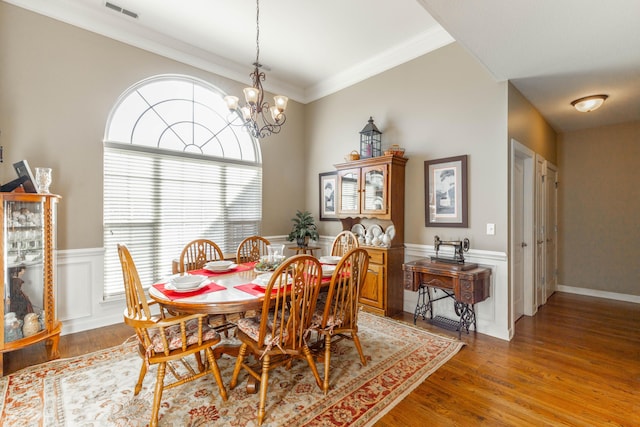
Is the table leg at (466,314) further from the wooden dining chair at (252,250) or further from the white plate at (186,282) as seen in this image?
the white plate at (186,282)

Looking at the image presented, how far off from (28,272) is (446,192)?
4.24 meters

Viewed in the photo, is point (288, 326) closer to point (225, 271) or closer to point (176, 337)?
point (176, 337)

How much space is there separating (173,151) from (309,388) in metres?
3.30

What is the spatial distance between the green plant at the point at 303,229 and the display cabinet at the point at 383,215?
916 millimetres

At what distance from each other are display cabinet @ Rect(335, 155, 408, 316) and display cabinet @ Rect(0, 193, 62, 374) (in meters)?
3.23

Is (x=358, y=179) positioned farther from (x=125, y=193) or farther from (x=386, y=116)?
(x=125, y=193)

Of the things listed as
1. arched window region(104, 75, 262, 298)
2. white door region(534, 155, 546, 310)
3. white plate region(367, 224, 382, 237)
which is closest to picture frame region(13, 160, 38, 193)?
arched window region(104, 75, 262, 298)

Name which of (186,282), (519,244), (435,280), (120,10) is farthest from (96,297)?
(519,244)

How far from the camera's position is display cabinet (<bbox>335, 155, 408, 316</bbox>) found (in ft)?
12.3

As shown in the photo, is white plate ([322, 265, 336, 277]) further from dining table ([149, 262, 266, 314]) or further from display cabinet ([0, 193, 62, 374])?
display cabinet ([0, 193, 62, 374])

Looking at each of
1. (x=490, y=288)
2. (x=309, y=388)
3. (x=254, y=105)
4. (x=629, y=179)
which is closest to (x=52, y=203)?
(x=254, y=105)

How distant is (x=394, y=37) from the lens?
377 cm

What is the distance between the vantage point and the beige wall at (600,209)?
15.1 ft

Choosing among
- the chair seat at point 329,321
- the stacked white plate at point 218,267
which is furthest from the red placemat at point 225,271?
the chair seat at point 329,321
